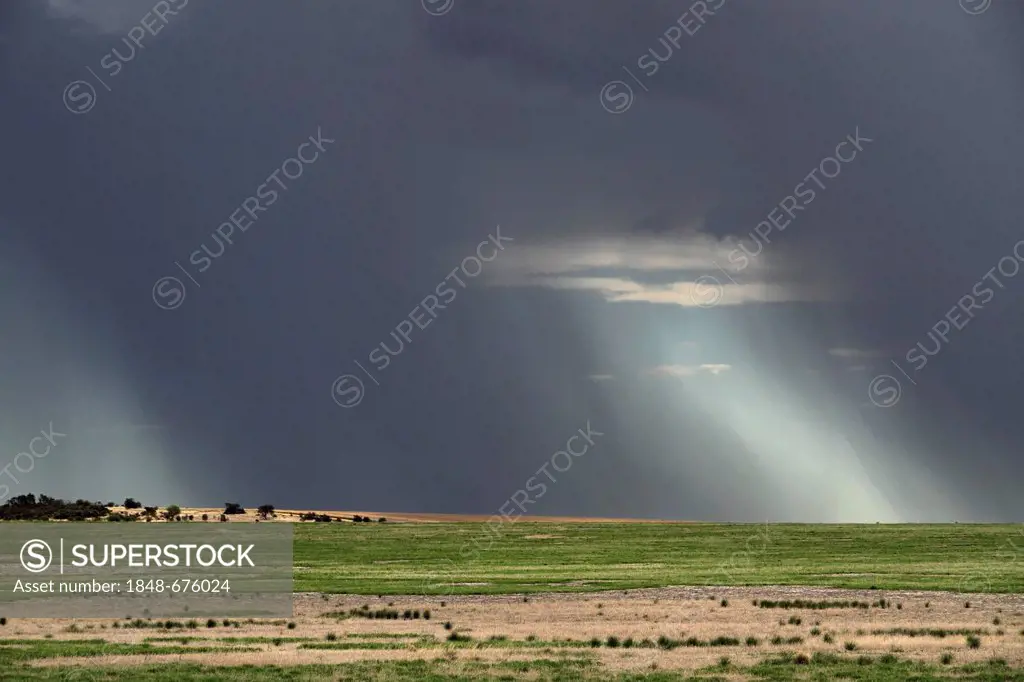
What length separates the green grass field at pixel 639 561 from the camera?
68500mm

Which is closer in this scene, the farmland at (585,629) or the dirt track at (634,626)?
the farmland at (585,629)

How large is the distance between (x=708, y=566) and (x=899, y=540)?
48104 mm

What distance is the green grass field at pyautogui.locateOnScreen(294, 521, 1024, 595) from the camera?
68.5 metres

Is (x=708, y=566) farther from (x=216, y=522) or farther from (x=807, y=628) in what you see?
(x=216, y=522)

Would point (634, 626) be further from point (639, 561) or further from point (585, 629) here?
point (639, 561)

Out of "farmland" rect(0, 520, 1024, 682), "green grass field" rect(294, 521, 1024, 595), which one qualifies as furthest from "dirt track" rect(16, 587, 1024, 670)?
"green grass field" rect(294, 521, 1024, 595)

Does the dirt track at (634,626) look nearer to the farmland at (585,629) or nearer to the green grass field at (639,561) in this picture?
the farmland at (585,629)

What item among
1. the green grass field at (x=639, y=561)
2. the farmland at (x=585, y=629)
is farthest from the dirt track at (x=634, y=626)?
the green grass field at (x=639, y=561)

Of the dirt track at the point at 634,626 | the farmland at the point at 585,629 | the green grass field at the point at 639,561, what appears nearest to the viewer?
the farmland at the point at 585,629

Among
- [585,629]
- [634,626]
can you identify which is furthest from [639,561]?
[585,629]

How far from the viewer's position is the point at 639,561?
305 feet

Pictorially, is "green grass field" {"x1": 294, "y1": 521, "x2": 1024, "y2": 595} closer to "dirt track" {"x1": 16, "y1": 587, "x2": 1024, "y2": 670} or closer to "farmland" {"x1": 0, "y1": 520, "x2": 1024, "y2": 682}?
"farmland" {"x1": 0, "y1": 520, "x2": 1024, "y2": 682}

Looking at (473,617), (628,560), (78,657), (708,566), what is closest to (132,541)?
(628,560)

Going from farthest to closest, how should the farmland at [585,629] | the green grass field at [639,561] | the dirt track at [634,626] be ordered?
the green grass field at [639,561] → the dirt track at [634,626] → the farmland at [585,629]
